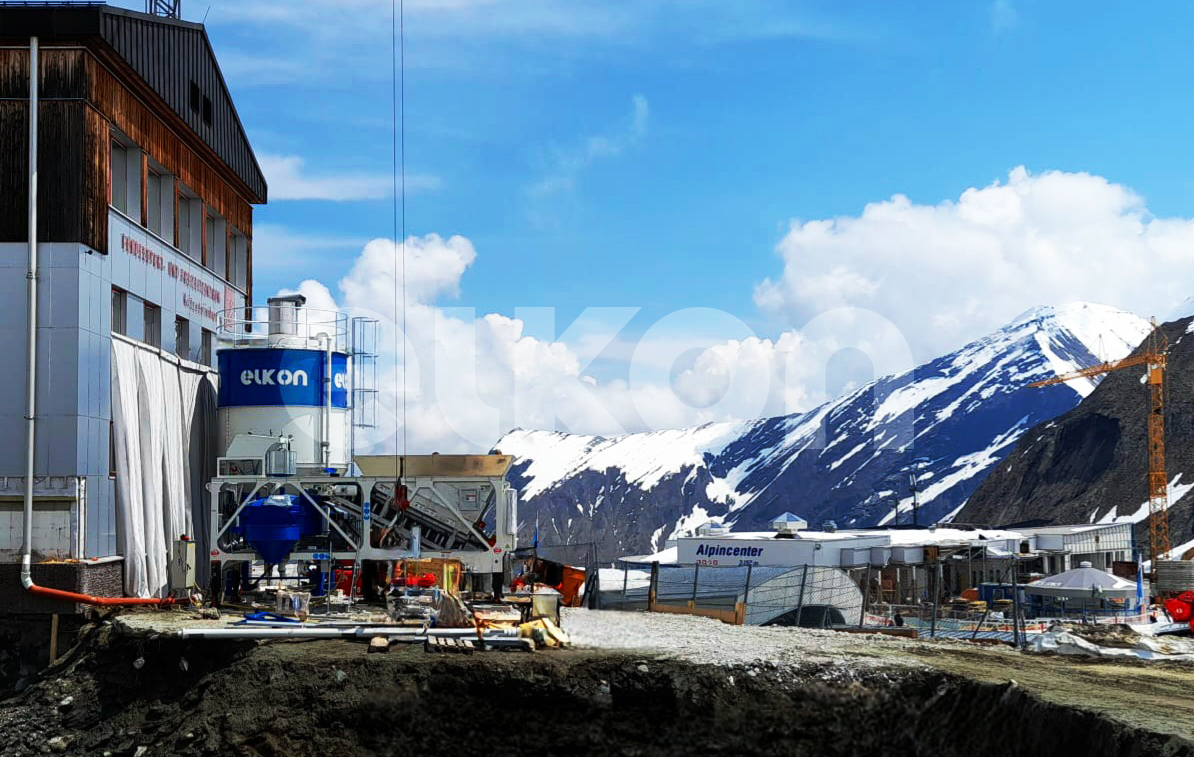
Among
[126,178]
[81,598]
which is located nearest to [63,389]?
[81,598]

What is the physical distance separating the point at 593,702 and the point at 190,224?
25.0m

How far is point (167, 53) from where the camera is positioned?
3878 cm

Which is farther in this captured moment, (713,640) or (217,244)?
(217,244)

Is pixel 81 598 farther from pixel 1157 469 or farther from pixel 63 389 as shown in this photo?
pixel 1157 469

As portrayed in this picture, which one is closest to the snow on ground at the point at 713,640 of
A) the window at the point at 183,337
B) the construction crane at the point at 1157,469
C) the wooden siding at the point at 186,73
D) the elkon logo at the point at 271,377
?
the elkon logo at the point at 271,377

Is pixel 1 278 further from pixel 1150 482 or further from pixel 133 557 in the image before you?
pixel 1150 482

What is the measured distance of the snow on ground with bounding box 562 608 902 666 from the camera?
85.3 ft

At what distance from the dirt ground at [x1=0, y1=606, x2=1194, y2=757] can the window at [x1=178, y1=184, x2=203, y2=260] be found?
18.7 metres

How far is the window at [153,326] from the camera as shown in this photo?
3866cm

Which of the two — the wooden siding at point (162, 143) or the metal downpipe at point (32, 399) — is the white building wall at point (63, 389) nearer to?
the metal downpipe at point (32, 399)

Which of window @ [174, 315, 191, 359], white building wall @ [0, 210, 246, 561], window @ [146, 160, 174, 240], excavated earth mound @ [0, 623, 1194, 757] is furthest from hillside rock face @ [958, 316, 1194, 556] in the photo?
white building wall @ [0, 210, 246, 561]

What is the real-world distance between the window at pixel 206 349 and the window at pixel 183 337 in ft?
3.30

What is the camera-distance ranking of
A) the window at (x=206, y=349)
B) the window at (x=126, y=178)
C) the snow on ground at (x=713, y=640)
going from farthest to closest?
the window at (x=206, y=349) → the window at (x=126, y=178) → the snow on ground at (x=713, y=640)

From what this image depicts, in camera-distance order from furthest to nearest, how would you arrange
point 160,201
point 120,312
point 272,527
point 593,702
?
point 160,201 → point 120,312 → point 272,527 → point 593,702
